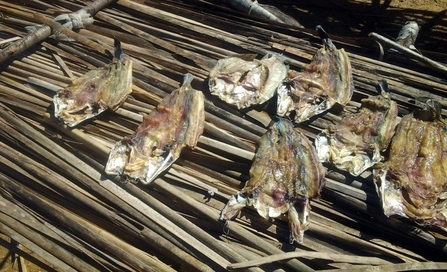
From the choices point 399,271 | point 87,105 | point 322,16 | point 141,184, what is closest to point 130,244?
point 141,184

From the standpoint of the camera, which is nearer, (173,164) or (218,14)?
(173,164)

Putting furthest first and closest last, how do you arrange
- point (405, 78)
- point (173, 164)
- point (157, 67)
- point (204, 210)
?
point (157, 67), point (405, 78), point (173, 164), point (204, 210)

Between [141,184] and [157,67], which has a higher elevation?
[157,67]

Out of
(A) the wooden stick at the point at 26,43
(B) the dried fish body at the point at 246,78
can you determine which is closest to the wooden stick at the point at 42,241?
(A) the wooden stick at the point at 26,43

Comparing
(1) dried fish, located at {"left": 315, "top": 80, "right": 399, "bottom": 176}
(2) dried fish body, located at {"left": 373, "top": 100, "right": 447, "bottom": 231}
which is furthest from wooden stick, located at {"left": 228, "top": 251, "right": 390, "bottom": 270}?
(1) dried fish, located at {"left": 315, "top": 80, "right": 399, "bottom": 176}

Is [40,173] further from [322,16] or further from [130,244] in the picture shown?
[322,16]

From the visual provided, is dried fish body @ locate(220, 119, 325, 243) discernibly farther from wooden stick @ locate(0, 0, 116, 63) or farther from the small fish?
wooden stick @ locate(0, 0, 116, 63)

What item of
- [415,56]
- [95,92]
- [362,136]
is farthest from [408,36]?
[95,92]
